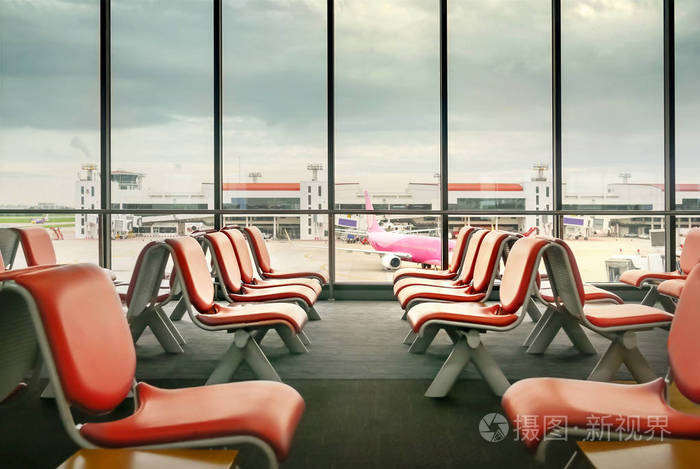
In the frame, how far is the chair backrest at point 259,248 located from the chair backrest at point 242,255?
0.38 meters

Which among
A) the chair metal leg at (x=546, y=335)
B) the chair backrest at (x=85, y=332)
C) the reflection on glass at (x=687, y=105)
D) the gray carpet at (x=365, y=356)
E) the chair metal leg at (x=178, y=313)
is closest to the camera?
the chair backrest at (x=85, y=332)

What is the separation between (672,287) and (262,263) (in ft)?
11.1

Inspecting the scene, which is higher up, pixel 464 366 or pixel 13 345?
pixel 13 345

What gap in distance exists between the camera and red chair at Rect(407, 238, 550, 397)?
2623 mm

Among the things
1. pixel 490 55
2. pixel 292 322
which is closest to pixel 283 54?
pixel 490 55

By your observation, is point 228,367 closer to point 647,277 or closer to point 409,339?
point 409,339

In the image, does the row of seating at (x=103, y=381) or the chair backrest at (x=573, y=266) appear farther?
the chair backrest at (x=573, y=266)

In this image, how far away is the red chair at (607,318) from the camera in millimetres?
2643

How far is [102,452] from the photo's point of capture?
1354 mm

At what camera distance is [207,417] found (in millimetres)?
1407

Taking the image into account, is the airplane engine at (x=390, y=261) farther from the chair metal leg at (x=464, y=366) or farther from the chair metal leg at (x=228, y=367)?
the chair metal leg at (x=228, y=367)

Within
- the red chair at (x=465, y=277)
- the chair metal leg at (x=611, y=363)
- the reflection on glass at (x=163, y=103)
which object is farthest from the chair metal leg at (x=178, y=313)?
the chair metal leg at (x=611, y=363)

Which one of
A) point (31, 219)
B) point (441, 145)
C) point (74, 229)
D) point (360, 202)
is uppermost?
point (441, 145)

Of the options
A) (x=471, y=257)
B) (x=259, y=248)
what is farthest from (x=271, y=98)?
(x=471, y=257)
